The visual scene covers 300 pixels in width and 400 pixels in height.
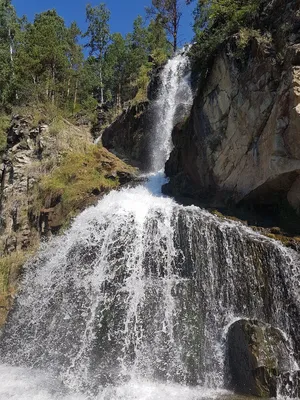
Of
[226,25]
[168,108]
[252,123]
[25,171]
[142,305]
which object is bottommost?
[142,305]

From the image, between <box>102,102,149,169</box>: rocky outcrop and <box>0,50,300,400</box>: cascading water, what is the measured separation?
9.75 m

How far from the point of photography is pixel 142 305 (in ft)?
32.5

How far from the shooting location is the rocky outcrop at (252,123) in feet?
36.6

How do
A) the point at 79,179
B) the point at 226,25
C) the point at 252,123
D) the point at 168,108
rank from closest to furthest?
the point at 252,123 < the point at 226,25 < the point at 79,179 < the point at 168,108

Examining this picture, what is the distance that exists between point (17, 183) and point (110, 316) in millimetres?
9109

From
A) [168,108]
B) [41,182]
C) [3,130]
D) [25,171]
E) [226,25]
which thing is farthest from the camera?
[3,130]

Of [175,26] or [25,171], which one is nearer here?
[25,171]

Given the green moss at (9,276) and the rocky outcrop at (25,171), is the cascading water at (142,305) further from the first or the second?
the rocky outcrop at (25,171)

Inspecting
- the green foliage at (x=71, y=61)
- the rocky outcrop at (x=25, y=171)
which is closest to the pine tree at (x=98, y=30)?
the green foliage at (x=71, y=61)

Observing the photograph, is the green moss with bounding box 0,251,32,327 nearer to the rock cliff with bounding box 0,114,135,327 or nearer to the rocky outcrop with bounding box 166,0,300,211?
the rock cliff with bounding box 0,114,135,327

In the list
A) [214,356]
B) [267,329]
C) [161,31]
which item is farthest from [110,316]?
[161,31]

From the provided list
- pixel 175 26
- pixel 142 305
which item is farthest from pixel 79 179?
pixel 175 26

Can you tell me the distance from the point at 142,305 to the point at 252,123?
6.77m

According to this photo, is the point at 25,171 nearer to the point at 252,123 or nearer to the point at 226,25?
the point at 252,123
